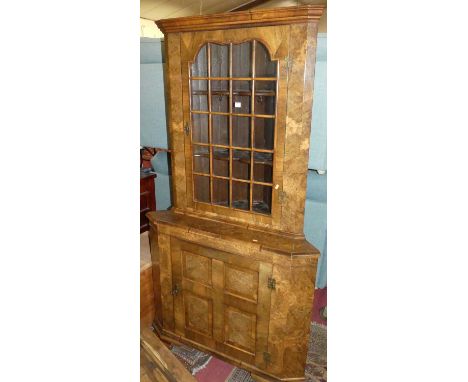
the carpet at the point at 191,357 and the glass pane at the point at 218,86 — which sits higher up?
the glass pane at the point at 218,86

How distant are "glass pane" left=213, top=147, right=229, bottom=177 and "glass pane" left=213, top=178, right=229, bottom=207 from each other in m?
0.05

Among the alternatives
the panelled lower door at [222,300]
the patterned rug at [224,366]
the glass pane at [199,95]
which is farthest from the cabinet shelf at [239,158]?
the patterned rug at [224,366]

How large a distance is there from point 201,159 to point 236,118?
0.33 m

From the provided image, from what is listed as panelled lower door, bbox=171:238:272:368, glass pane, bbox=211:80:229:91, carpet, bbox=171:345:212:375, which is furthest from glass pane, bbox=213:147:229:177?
carpet, bbox=171:345:212:375

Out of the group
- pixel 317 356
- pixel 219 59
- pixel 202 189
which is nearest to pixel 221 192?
pixel 202 189

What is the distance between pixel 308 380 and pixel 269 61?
1747 millimetres

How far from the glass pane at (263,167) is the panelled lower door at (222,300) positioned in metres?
0.44

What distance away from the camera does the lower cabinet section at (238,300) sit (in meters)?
1.51

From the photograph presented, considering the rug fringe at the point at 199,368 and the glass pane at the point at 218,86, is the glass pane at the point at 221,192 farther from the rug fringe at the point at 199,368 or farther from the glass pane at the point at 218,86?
the rug fringe at the point at 199,368

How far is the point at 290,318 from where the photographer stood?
1.55 m

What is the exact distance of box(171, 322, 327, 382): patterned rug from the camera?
1.82 meters
